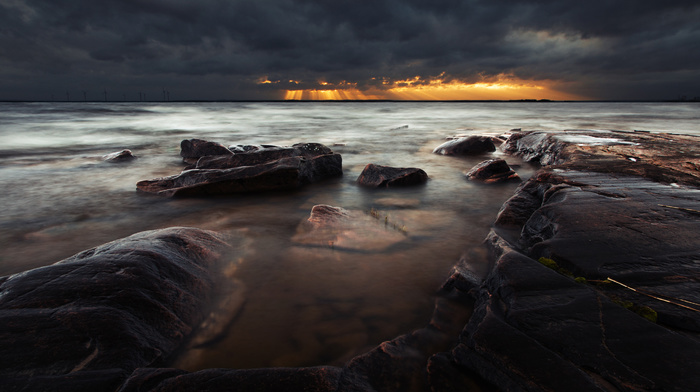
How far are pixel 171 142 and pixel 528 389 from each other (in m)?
18.1

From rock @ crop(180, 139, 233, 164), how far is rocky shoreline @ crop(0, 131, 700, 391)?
7.27 m

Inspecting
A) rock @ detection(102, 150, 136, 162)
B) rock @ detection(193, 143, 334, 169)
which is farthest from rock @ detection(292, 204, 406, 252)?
rock @ detection(102, 150, 136, 162)

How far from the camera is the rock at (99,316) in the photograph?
6.48 ft

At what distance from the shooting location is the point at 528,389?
178 centimetres

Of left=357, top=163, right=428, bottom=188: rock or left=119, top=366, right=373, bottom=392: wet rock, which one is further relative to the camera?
left=357, top=163, right=428, bottom=188: rock

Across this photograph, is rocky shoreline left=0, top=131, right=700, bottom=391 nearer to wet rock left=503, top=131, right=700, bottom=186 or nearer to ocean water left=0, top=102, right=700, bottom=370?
ocean water left=0, top=102, right=700, bottom=370

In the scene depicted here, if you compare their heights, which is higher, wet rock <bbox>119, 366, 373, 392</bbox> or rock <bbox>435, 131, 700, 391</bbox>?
rock <bbox>435, 131, 700, 391</bbox>

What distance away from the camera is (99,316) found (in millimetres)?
2359

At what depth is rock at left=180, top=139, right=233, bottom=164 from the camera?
1060cm

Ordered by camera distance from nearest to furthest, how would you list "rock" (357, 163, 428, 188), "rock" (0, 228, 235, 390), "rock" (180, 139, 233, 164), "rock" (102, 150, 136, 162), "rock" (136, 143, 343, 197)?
"rock" (0, 228, 235, 390), "rock" (136, 143, 343, 197), "rock" (357, 163, 428, 188), "rock" (180, 139, 233, 164), "rock" (102, 150, 136, 162)

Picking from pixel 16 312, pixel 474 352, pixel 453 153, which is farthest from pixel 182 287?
pixel 453 153

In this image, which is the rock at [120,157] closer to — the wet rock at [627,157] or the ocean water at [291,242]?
the ocean water at [291,242]

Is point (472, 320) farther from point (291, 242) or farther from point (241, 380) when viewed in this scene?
point (291, 242)

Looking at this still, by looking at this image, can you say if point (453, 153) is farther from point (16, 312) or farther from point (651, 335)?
point (16, 312)
